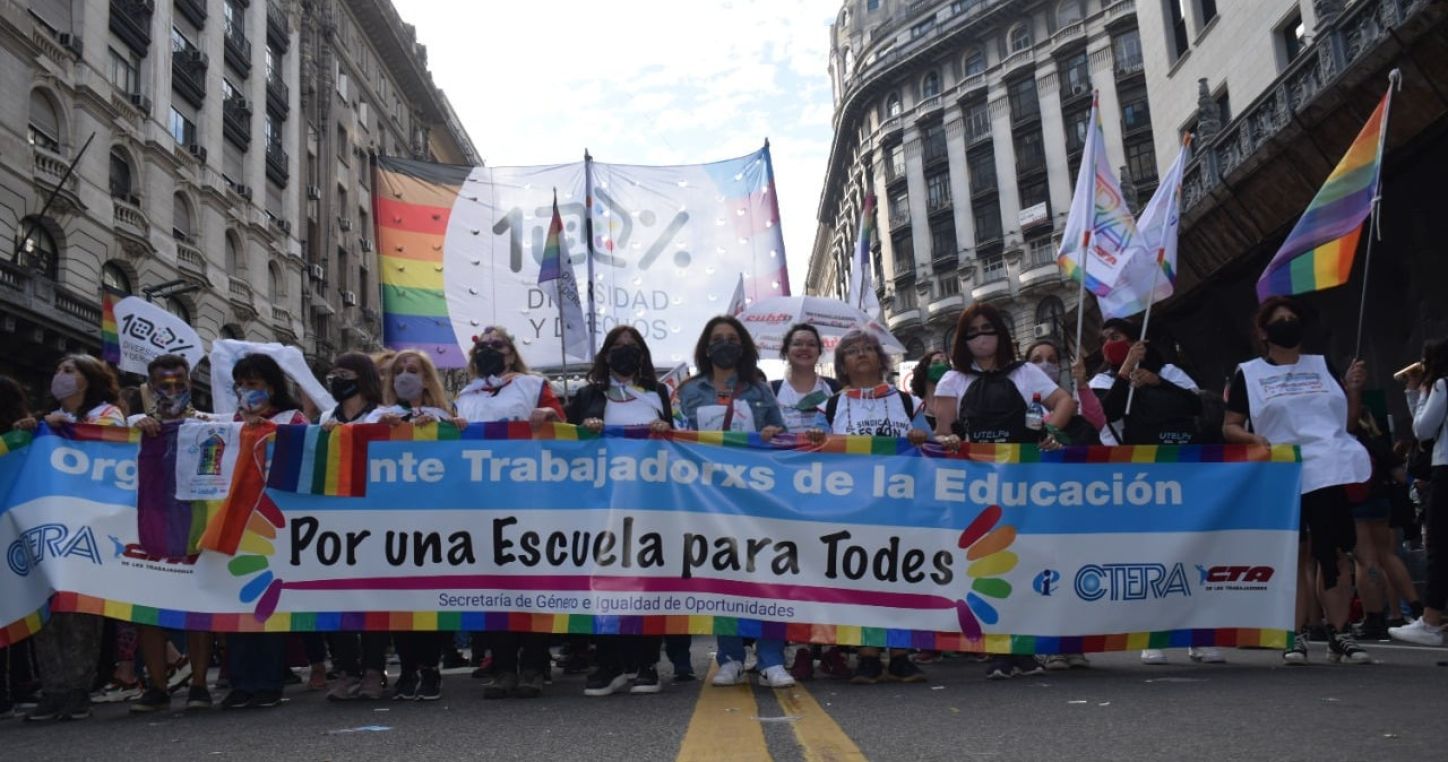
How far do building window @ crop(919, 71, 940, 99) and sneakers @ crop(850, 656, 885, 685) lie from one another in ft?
185

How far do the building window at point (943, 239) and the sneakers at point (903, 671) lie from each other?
52681 mm

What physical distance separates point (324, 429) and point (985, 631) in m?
3.44

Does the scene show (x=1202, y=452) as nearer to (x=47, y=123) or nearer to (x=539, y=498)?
(x=539, y=498)

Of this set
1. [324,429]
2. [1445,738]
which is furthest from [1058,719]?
[324,429]

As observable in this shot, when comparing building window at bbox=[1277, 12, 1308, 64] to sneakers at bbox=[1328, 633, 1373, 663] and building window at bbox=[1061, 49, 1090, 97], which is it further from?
building window at bbox=[1061, 49, 1090, 97]

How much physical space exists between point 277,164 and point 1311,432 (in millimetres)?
36829

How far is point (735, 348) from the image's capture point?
6.05 metres

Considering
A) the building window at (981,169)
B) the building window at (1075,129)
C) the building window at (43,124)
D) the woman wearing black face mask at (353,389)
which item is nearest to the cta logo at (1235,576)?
the woman wearing black face mask at (353,389)


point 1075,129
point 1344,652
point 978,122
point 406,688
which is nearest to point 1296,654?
point 1344,652

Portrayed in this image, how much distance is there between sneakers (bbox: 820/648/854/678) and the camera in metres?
5.80

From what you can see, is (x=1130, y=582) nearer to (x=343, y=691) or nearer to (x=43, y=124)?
(x=343, y=691)

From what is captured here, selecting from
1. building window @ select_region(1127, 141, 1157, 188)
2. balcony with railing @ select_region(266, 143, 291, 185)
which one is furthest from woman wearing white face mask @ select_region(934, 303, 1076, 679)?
building window @ select_region(1127, 141, 1157, 188)

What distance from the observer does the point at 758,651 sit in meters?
5.55

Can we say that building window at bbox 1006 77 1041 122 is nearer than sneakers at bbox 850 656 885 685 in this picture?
No
